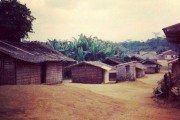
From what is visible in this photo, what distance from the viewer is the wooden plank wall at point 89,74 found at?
31922 millimetres

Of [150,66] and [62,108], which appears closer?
[62,108]

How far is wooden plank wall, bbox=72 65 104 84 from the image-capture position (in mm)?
31922

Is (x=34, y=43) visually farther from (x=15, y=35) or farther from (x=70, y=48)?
(x=70, y=48)

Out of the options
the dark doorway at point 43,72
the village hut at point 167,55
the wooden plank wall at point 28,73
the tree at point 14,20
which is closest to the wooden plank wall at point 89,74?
the tree at point 14,20

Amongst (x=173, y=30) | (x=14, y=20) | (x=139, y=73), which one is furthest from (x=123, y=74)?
(x=173, y=30)

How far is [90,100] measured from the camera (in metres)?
13.7

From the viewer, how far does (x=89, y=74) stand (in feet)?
105

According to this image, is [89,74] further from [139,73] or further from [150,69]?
[150,69]

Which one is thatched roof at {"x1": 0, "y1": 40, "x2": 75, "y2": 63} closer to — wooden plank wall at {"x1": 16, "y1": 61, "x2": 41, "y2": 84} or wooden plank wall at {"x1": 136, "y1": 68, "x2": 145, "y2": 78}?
wooden plank wall at {"x1": 16, "y1": 61, "x2": 41, "y2": 84}

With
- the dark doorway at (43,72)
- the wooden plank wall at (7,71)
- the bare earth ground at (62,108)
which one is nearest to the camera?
the bare earth ground at (62,108)

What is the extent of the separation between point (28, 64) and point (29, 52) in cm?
133

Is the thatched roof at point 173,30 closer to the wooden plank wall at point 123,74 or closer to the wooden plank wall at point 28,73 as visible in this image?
the wooden plank wall at point 28,73

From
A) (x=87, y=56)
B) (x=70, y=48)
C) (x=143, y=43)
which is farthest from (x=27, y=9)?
(x=143, y=43)

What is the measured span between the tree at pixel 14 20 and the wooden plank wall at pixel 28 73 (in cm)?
802
